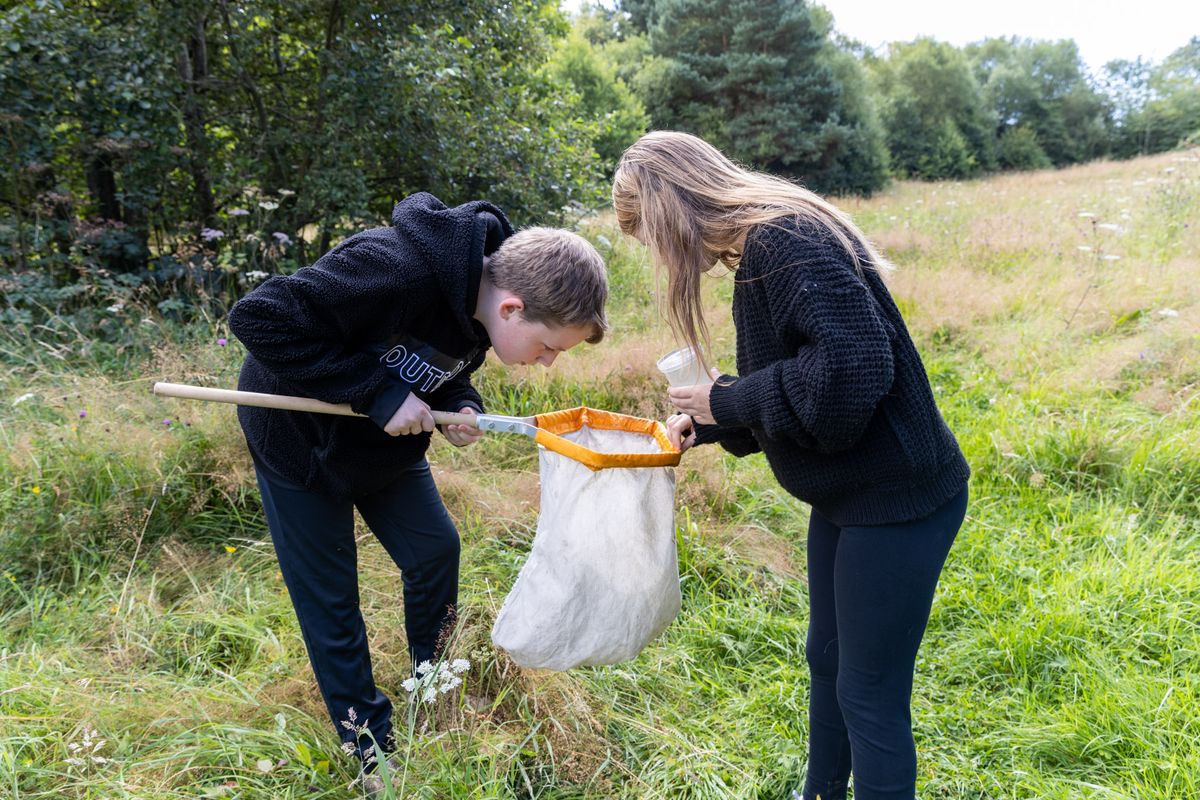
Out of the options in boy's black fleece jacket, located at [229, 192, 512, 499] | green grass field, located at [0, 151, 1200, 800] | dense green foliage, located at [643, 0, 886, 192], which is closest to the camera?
boy's black fleece jacket, located at [229, 192, 512, 499]

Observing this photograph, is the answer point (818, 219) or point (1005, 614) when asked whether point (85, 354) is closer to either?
point (818, 219)

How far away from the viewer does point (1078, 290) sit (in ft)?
18.7

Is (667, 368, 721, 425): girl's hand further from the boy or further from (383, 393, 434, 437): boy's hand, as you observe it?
(383, 393, 434, 437): boy's hand

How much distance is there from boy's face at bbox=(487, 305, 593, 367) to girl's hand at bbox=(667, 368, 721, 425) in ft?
0.99

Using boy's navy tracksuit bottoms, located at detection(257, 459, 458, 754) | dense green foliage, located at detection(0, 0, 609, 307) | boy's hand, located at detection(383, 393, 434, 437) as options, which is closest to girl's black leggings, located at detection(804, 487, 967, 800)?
boy's hand, located at detection(383, 393, 434, 437)

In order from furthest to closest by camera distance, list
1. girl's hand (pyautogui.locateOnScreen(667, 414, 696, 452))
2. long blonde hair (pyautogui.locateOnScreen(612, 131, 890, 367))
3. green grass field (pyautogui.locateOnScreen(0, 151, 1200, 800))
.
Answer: green grass field (pyautogui.locateOnScreen(0, 151, 1200, 800)), girl's hand (pyautogui.locateOnScreen(667, 414, 696, 452)), long blonde hair (pyautogui.locateOnScreen(612, 131, 890, 367))

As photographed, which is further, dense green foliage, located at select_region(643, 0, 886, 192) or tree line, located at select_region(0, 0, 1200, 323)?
dense green foliage, located at select_region(643, 0, 886, 192)

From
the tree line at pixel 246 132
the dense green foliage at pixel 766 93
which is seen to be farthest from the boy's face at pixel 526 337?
the dense green foliage at pixel 766 93

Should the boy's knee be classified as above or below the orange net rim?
below

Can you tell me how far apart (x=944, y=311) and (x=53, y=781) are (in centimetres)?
568

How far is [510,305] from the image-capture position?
5.95 feet

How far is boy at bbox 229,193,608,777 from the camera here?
5.53 feet

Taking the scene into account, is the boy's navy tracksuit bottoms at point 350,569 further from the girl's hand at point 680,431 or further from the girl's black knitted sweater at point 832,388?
the girl's black knitted sweater at point 832,388

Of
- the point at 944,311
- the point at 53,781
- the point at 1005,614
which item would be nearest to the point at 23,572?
the point at 53,781
